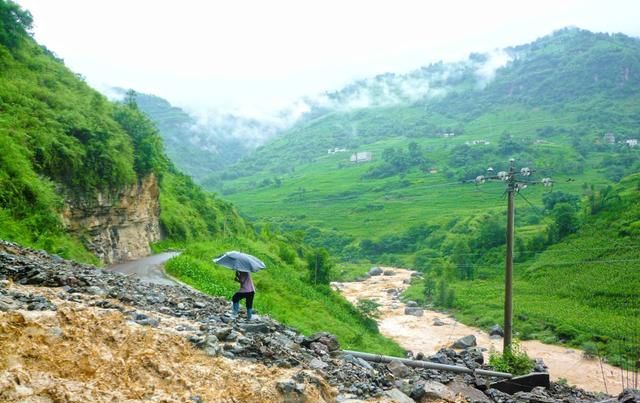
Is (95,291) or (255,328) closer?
(255,328)

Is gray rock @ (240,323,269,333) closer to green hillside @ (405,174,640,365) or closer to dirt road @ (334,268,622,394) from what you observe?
dirt road @ (334,268,622,394)

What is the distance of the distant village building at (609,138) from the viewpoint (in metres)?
180

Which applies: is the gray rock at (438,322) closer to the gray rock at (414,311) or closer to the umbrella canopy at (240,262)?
the gray rock at (414,311)

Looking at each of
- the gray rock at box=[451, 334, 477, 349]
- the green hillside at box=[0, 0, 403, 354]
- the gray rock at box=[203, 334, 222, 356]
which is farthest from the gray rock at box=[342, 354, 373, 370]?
the gray rock at box=[451, 334, 477, 349]

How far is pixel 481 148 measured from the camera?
589ft

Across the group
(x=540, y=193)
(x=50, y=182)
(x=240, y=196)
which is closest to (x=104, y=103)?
(x=50, y=182)

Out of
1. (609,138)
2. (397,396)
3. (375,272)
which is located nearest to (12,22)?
(397,396)

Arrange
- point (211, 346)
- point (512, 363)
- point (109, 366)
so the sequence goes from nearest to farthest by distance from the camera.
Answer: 1. point (109, 366)
2. point (211, 346)
3. point (512, 363)

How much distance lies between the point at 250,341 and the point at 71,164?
23.4 metres

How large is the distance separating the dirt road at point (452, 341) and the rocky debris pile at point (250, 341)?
2916 cm

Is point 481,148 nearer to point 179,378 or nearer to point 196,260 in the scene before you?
point 196,260

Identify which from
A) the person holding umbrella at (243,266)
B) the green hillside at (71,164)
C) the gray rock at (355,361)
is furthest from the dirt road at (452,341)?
the person holding umbrella at (243,266)

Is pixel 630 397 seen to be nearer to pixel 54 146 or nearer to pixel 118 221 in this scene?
pixel 54 146

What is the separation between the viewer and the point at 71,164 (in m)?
29.6
